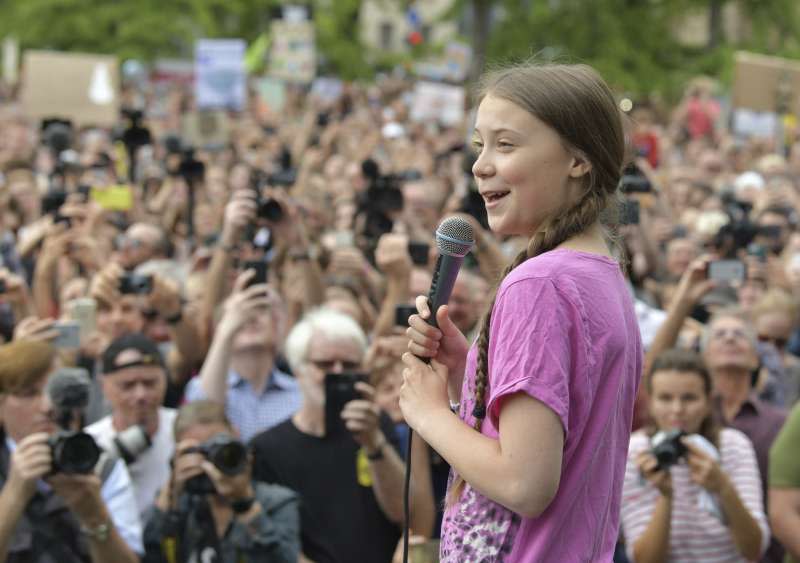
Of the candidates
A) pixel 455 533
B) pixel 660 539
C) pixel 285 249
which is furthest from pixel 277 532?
pixel 285 249

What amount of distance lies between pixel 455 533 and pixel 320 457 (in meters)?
2.69

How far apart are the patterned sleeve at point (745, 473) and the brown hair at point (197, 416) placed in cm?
182

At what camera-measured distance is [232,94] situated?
612 inches

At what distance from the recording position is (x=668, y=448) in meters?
4.20

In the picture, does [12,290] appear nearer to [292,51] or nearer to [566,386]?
[566,386]

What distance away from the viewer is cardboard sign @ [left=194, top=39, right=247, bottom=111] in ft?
50.7

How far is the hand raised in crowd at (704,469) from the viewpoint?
429cm

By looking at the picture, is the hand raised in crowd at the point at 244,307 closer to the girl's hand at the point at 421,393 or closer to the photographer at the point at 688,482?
the photographer at the point at 688,482

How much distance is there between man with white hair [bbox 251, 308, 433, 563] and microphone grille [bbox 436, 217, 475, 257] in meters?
2.16

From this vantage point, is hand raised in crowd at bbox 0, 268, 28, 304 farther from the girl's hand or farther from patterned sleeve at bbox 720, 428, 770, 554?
the girl's hand

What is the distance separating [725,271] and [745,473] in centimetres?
148

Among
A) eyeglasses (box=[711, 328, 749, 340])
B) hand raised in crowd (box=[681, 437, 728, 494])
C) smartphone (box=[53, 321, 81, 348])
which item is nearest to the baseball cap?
smartphone (box=[53, 321, 81, 348])

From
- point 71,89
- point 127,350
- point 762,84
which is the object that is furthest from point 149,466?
point 762,84

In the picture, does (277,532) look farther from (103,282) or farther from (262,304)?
(103,282)
